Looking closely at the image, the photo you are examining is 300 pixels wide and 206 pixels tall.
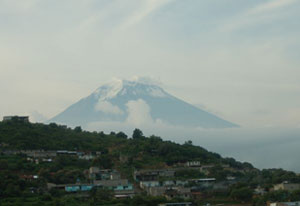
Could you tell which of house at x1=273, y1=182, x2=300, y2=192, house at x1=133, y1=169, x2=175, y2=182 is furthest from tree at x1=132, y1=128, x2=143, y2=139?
house at x1=273, y1=182, x2=300, y2=192

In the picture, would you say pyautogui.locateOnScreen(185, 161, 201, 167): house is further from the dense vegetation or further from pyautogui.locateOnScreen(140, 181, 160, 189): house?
pyautogui.locateOnScreen(140, 181, 160, 189): house

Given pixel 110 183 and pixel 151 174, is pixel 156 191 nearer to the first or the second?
pixel 110 183

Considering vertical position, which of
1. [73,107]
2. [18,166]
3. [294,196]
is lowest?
[294,196]

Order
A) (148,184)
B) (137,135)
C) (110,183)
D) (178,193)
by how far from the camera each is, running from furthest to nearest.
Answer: (137,135)
(148,184)
(110,183)
(178,193)

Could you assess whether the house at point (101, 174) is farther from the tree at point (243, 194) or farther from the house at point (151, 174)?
the tree at point (243, 194)

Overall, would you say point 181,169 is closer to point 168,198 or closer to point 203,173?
point 203,173

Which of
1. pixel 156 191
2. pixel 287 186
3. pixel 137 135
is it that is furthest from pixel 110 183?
pixel 137 135

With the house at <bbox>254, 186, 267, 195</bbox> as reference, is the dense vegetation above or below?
above

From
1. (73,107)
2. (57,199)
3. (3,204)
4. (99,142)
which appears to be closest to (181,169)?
(99,142)
